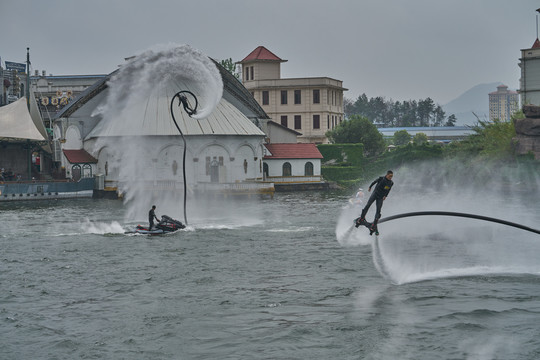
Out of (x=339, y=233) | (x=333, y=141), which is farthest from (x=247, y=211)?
(x=333, y=141)

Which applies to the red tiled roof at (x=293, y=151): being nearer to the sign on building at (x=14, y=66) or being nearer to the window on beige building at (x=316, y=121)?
the window on beige building at (x=316, y=121)

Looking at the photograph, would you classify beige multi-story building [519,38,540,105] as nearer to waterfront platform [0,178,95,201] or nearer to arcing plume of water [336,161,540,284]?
arcing plume of water [336,161,540,284]

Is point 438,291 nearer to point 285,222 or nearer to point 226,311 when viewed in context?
point 226,311

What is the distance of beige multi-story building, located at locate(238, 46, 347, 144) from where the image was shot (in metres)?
134

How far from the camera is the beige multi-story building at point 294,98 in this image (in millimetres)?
133625

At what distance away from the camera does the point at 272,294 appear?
2912cm

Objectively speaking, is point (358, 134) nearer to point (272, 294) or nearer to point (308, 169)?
point (308, 169)

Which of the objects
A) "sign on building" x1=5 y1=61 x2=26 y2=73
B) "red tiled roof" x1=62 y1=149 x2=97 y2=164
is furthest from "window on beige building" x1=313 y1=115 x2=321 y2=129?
"sign on building" x1=5 y1=61 x2=26 y2=73

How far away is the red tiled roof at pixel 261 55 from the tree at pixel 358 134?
2145 cm

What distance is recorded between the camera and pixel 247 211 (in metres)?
63.5

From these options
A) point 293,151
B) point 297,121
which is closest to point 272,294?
point 293,151

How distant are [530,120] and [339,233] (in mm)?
46705

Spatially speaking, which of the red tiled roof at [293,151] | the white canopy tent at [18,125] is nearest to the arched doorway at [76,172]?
the white canopy tent at [18,125]

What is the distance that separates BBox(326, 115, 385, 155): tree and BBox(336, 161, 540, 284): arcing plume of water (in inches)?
1410
